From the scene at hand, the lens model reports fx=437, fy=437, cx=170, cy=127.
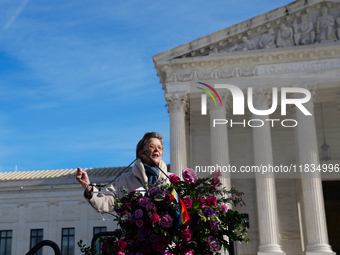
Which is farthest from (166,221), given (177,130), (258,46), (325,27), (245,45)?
(325,27)

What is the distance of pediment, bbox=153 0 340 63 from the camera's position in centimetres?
2623

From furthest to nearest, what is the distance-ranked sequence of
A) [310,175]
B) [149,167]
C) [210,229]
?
[310,175] → [149,167] → [210,229]

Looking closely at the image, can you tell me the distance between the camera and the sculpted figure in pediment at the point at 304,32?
26172mm

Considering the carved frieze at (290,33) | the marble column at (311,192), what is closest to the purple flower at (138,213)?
the marble column at (311,192)

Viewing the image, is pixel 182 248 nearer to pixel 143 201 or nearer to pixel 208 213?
pixel 208 213

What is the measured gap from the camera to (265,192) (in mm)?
24203

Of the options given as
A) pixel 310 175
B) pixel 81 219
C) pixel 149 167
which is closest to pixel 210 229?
pixel 149 167

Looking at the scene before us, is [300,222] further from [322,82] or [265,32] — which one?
[265,32]

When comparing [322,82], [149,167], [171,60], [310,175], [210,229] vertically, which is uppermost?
[171,60]

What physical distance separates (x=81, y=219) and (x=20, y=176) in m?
8.30

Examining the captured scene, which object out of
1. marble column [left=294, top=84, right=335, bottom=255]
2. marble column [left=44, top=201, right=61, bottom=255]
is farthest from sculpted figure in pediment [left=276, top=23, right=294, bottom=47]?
marble column [left=44, top=201, right=61, bottom=255]

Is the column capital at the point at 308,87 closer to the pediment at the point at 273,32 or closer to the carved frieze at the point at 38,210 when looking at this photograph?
the pediment at the point at 273,32

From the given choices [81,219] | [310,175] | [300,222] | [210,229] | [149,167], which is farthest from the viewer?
[81,219]

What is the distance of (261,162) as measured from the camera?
24828 mm
